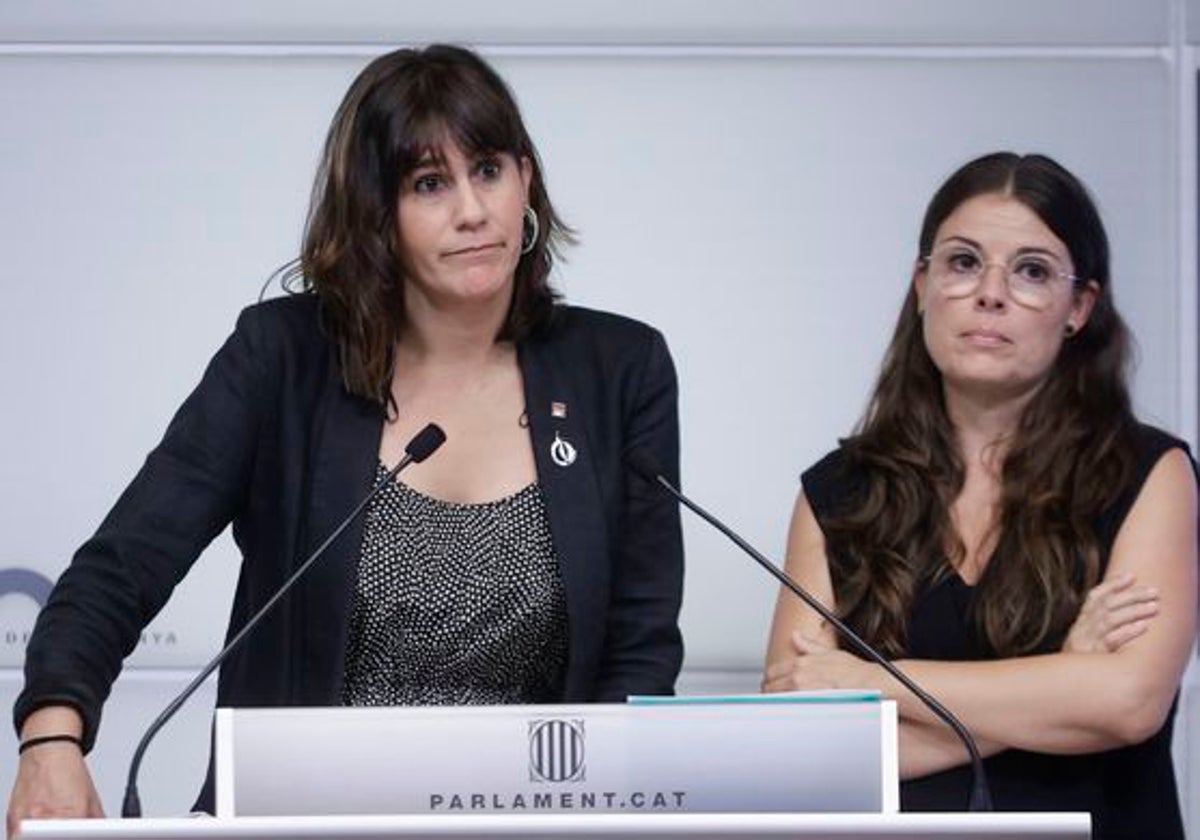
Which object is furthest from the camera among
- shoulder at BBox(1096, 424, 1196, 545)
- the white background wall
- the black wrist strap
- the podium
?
the white background wall

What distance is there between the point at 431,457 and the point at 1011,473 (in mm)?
863

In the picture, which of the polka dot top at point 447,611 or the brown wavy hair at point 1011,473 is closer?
the polka dot top at point 447,611

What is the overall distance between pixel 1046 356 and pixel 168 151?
1.69m

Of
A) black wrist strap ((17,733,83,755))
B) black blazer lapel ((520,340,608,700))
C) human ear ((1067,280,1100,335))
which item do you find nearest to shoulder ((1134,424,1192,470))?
human ear ((1067,280,1100,335))

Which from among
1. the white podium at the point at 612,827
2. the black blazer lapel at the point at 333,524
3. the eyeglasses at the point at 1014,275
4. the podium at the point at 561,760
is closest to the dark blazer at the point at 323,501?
the black blazer lapel at the point at 333,524

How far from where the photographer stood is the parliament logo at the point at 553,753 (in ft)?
7.08

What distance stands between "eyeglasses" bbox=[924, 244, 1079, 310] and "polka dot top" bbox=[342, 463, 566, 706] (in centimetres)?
76

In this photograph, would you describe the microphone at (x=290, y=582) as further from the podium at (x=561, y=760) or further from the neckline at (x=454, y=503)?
the neckline at (x=454, y=503)

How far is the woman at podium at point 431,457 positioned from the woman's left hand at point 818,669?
0.69ft

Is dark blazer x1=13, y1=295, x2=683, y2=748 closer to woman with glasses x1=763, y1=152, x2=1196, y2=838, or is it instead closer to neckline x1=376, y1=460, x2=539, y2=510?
neckline x1=376, y1=460, x2=539, y2=510

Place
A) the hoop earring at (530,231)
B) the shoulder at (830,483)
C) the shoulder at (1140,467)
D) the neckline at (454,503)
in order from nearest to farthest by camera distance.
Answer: the neckline at (454,503) → the hoop earring at (530,231) → the shoulder at (1140,467) → the shoulder at (830,483)

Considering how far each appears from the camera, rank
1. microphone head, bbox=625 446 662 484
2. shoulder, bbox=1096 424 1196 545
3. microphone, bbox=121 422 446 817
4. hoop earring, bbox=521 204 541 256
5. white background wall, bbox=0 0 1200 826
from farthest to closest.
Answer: white background wall, bbox=0 0 1200 826 → shoulder, bbox=1096 424 1196 545 → hoop earring, bbox=521 204 541 256 → microphone head, bbox=625 446 662 484 → microphone, bbox=121 422 446 817

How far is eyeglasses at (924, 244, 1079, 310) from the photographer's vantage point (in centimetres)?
329

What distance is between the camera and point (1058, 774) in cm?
316
